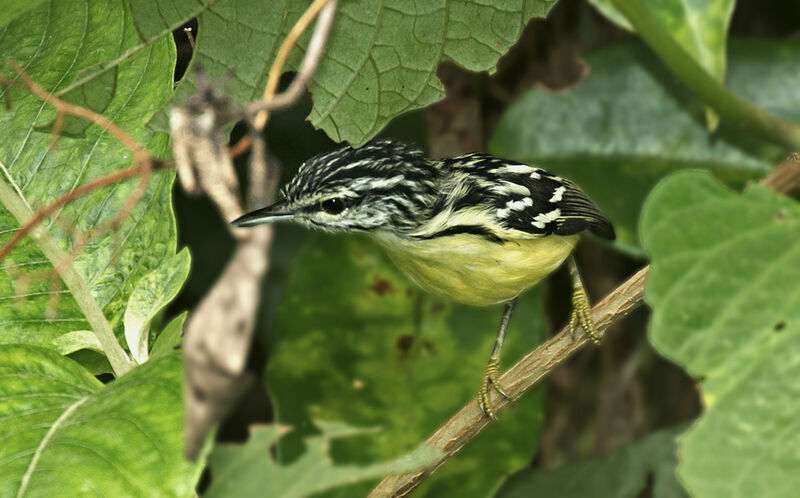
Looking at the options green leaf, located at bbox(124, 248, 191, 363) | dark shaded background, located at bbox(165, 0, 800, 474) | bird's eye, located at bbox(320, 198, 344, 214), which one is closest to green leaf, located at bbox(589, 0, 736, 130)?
dark shaded background, located at bbox(165, 0, 800, 474)

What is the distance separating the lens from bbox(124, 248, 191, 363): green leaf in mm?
1927

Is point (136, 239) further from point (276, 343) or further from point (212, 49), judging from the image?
point (276, 343)

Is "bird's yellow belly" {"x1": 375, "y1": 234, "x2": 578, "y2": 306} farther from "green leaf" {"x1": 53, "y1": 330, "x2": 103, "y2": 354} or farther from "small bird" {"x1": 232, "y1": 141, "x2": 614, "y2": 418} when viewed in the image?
"green leaf" {"x1": 53, "y1": 330, "x2": 103, "y2": 354}

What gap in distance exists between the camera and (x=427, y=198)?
2.71 meters

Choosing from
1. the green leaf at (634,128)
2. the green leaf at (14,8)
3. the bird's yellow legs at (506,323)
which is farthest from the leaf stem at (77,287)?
the green leaf at (634,128)

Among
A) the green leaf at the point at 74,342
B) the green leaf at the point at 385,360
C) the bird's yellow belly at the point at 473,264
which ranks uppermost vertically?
the green leaf at the point at 74,342

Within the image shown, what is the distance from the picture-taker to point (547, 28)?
3.55 m

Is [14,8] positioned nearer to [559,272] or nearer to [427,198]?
[427,198]

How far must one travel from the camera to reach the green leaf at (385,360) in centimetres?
295

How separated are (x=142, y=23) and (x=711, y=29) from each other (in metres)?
1.72

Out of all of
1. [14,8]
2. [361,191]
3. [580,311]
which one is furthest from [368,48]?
[580,311]

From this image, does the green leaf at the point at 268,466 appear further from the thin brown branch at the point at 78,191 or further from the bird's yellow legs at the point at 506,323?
the bird's yellow legs at the point at 506,323

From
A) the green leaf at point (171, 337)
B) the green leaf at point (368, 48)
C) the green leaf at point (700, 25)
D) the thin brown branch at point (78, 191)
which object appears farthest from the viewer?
the green leaf at point (700, 25)

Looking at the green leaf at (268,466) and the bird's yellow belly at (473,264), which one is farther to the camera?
the bird's yellow belly at (473,264)
